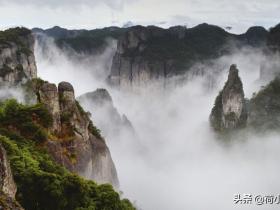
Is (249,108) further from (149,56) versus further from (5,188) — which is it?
(5,188)

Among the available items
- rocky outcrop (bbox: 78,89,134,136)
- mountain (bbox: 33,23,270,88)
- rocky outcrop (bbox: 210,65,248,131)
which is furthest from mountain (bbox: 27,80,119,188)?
mountain (bbox: 33,23,270,88)

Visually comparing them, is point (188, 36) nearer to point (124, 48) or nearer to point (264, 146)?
point (124, 48)

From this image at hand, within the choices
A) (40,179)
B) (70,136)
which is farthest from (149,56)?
(40,179)

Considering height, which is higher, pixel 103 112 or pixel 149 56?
pixel 149 56

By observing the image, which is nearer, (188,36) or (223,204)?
(223,204)

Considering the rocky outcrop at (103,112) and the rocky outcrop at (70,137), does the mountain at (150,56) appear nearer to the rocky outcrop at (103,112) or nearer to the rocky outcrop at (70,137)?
the rocky outcrop at (103,112)

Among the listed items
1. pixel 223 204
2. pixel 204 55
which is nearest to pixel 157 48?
pixel 204 55
